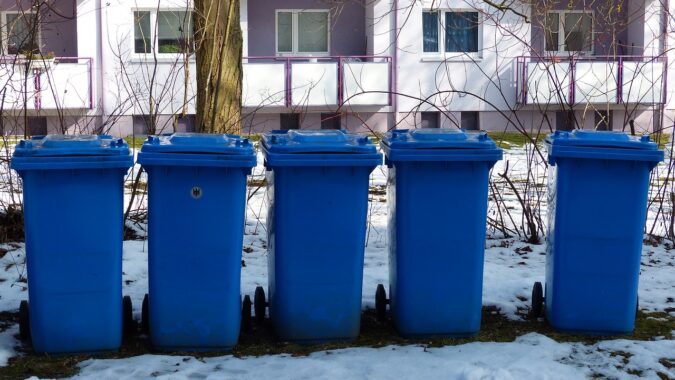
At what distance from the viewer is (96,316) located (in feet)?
16.2

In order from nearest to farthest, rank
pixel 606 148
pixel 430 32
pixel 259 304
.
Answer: pixel 606 148
pixel 259 304
pixel 430 32

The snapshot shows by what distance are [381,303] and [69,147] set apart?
1922 millimetres

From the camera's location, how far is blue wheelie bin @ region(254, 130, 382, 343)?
5.04 m

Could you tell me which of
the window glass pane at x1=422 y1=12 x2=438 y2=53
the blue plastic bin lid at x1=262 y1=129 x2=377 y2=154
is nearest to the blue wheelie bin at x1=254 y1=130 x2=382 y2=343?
the blue plastic bin lid at x1=262 y1=129 x2=377 y2=154

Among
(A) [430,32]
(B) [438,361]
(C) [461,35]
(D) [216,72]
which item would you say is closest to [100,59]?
(A) [430,32]

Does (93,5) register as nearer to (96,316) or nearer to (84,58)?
(84,58)

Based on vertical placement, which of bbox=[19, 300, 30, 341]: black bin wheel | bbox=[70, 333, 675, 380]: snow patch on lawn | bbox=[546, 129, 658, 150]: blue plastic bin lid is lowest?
bbox=[70, 333, 675, 380]: snow patch on lawn

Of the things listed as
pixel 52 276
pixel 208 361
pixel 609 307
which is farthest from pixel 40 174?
pixel 609 307

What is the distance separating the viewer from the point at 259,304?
18.0 ft

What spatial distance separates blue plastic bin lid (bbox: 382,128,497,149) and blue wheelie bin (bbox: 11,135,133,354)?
1.38m

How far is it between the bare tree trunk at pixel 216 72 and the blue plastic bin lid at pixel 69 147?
343 cm

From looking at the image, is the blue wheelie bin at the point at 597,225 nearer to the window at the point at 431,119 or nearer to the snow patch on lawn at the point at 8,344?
the snow patch on lawn at the point at 8,344

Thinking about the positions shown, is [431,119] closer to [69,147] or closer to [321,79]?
[321,79]

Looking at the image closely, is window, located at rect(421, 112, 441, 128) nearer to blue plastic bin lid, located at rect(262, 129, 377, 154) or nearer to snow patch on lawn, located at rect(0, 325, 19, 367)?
blue plastic bin lid, located at rect(262, 129, 377, 154)
